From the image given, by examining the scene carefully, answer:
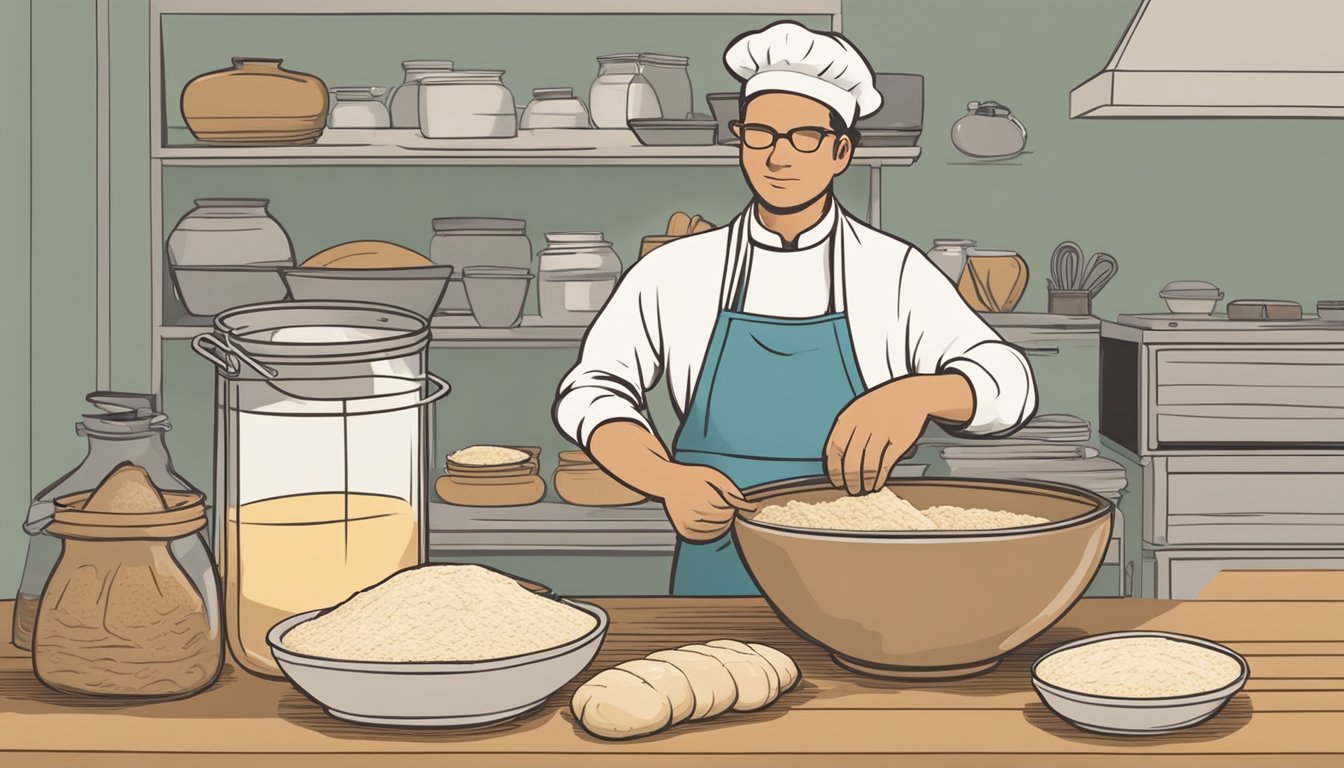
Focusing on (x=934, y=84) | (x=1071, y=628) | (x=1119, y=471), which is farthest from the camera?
(x=934, y=84)

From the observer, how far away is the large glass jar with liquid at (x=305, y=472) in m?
1.25

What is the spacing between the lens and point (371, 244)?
11.2 feet

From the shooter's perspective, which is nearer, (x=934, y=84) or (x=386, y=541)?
(x=386, y=541)

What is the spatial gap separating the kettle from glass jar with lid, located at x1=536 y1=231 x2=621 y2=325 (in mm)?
1159

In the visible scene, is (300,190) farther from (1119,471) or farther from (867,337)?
(1119,471)

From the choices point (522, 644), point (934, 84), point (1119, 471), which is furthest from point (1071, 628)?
point (934, 84)

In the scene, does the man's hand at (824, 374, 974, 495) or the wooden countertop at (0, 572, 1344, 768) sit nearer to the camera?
the wooden countertop at (0, 572, 1344, 768)

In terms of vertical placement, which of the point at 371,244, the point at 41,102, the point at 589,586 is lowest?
the point at 589,586

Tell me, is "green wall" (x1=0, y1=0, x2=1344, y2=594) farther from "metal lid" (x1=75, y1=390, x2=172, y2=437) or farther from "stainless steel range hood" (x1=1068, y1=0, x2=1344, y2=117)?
"metal lid" (x1=75, y1=390, x2=172, y2=437)

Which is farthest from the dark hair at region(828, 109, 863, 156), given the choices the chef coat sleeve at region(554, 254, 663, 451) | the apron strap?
the chef coat sleeve at region(554, 254, 663, 451)

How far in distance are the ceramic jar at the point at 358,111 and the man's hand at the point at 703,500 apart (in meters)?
2.18

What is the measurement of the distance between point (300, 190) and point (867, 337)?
199cm

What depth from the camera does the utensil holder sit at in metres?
3.78

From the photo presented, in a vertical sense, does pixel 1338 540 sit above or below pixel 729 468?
below
